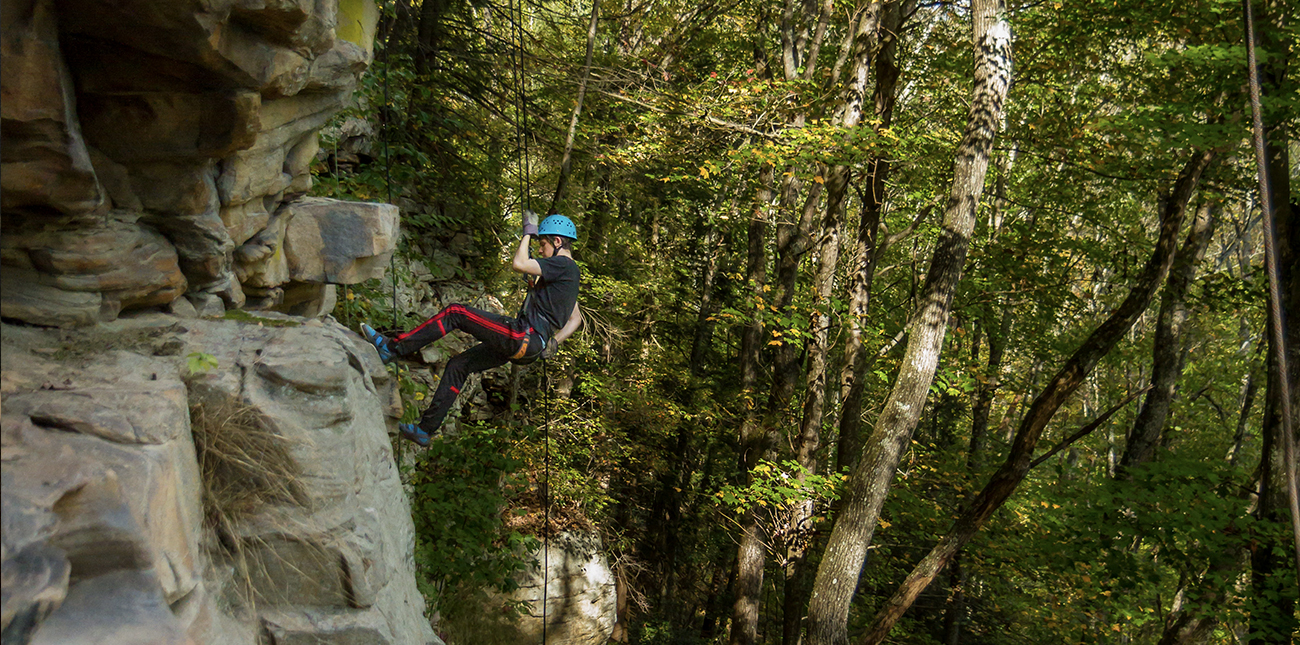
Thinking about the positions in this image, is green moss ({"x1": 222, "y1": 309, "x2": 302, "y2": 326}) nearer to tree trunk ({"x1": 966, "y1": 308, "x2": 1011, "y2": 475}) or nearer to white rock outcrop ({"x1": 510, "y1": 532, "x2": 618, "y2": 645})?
white rock outcrop ({"x1": 510, "y1": 532, "x2": 618, "y2": 645})

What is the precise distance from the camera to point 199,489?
312cm

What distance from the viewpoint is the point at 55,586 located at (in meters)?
2.26

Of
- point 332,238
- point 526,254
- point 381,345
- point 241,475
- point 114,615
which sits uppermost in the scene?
point 526,254

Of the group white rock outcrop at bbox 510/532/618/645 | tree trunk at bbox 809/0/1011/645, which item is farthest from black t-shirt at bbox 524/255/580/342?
white rock outcrop at bbox 510/532/618/645

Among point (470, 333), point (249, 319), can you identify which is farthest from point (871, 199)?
point (249, 319)

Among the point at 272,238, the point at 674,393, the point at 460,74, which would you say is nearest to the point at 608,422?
the point at 674,393

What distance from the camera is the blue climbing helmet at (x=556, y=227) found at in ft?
17.9

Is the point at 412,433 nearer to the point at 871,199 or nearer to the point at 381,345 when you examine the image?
the point at 381,345

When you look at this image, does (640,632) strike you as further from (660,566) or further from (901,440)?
(901,440)

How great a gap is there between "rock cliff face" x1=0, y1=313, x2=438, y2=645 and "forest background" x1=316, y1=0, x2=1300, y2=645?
2372 millimetres

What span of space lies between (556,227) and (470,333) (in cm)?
103

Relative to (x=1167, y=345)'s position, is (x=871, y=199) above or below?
above

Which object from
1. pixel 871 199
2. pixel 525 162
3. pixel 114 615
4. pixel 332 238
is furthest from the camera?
pixel 871 199

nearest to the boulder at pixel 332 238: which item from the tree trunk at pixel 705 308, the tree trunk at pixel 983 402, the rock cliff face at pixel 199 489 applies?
the rock cliff face at pixel 199 489
